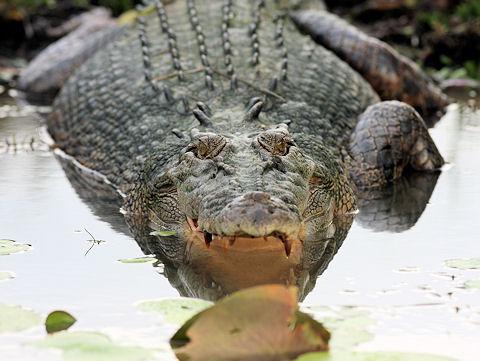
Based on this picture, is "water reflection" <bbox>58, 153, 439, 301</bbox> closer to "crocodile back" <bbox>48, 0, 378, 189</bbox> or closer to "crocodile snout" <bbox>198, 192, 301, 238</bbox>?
"crocodile snout" <bbox>198, 192, 301, 238</bbox>

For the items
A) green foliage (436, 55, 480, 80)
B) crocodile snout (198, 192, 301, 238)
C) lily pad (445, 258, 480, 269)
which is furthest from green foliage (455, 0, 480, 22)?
crocodile snout (198, 192, 301, 238)

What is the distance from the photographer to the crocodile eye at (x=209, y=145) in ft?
12.5

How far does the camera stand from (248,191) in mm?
3412

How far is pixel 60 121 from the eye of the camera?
20.2ft

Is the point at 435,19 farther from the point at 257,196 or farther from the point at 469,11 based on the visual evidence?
the point at 257,196

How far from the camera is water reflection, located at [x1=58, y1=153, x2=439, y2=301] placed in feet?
11.0

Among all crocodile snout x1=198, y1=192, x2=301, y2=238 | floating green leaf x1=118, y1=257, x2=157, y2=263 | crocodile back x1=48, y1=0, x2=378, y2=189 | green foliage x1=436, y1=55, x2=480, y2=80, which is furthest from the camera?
green foliage x1=436, y1=55, x2=480, y2=80

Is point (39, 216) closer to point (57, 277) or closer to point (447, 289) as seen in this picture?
point (57, 277)

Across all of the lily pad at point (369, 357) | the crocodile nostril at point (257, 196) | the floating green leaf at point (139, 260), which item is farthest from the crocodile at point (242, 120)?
the lily pad at point (369, 357)

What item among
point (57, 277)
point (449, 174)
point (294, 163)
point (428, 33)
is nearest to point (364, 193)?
point (449, 174)

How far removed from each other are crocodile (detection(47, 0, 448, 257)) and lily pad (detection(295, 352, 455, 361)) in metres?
0.73

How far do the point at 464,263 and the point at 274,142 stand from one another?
101 cm

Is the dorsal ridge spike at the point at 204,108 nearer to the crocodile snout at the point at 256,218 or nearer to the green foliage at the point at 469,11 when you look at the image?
the crocodile snout at the point at 256,218

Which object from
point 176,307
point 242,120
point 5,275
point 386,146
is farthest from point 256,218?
point 386,146
